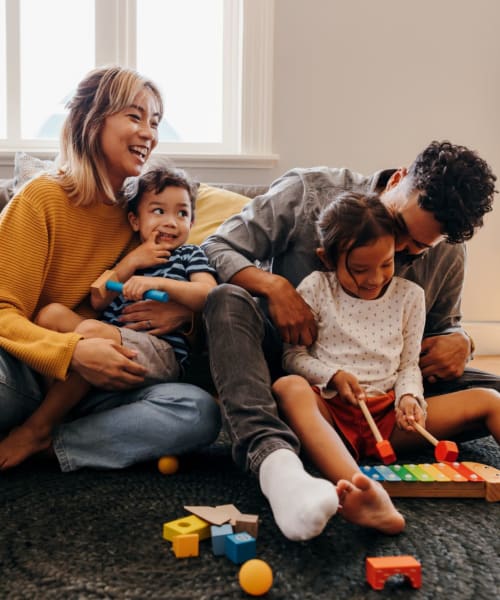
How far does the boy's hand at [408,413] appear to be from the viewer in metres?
1.32

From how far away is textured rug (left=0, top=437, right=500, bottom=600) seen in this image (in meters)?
0.93

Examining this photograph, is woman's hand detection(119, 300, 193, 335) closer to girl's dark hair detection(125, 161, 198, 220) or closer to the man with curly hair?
the man with curly hair

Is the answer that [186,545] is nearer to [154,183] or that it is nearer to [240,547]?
[240,547]

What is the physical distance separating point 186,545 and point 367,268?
63 cm

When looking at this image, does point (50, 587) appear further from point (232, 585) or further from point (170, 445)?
point (170, 445)

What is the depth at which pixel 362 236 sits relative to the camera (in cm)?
136

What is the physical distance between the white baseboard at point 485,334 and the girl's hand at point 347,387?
5.84ft

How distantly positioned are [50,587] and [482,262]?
2.41 metres

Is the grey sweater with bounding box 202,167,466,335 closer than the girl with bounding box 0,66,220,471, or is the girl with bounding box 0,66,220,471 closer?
the girl with bounding box 0,66,220,471

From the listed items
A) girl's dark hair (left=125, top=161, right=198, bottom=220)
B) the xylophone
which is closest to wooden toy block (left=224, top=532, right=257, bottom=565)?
the xylophone

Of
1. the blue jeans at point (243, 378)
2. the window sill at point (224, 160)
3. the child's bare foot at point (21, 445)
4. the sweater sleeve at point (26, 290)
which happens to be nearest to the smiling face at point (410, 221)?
the blue jeans at point (243, 378)

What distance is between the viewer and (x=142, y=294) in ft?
4.67

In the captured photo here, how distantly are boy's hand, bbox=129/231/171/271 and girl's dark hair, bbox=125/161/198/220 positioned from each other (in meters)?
0.09

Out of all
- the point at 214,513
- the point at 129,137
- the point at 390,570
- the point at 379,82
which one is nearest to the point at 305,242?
the point at 129,137
